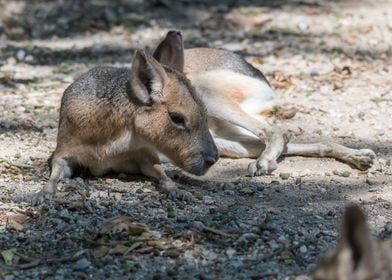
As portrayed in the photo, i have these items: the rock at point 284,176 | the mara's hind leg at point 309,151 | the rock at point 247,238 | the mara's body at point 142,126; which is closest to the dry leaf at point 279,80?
the mara's hind leg at point 309,151

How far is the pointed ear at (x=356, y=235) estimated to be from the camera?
2879mm

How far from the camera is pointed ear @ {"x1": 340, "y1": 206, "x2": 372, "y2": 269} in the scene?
288 cm

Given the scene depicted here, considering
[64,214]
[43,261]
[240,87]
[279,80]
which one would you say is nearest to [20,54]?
[279,80]

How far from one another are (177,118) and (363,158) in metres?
1.38

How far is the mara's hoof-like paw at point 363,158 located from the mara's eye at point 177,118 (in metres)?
1.31

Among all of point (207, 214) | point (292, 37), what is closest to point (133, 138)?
point (207, 214)

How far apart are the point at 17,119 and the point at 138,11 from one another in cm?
398

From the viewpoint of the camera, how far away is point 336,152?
6.23 m

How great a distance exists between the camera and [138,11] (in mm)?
10727

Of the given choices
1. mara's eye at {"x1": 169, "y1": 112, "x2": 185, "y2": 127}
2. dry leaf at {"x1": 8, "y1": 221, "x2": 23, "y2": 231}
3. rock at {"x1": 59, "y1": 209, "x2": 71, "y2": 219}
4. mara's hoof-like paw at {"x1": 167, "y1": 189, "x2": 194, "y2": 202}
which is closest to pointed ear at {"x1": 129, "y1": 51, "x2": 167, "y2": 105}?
mara's eye at {"x1": 169, "y1": 112, "x2": 185, "y2": 127}

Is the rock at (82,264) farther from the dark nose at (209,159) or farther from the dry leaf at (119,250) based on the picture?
the dark nose at (209,159)

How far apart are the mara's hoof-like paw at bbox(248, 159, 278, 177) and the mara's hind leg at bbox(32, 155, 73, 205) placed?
3.83 ft

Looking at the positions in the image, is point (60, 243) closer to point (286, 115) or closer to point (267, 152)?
point (267, 152)

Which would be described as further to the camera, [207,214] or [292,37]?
[292,37]
